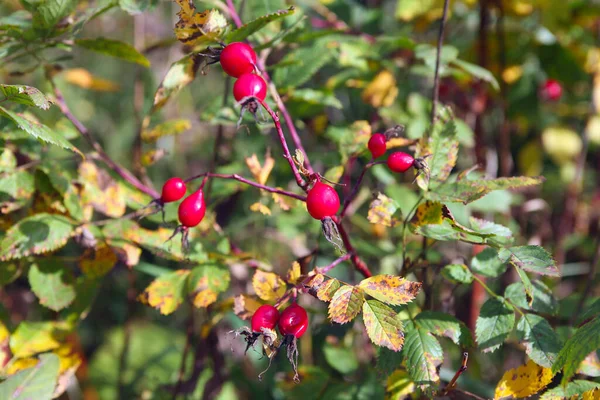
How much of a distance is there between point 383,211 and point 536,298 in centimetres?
28

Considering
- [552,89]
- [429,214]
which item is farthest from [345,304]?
[552,89]

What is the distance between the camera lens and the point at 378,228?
1.53 metres

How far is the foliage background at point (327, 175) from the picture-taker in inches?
39.0

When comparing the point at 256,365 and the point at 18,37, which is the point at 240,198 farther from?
the point at 18,37

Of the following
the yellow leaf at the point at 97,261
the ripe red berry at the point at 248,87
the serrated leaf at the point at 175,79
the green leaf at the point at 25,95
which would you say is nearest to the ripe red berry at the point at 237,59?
the ripe red berry at the point at 248,87

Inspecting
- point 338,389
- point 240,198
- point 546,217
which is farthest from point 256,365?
point 546,217

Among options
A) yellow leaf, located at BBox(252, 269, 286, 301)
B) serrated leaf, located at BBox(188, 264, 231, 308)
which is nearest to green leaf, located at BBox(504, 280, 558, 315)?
yellow leaf, located at BBox(252, 269, 286, 301)

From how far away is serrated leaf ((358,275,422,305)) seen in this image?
2.28 ft

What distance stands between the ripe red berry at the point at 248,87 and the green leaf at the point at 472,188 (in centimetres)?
30

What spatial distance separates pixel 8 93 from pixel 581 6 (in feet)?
5.00

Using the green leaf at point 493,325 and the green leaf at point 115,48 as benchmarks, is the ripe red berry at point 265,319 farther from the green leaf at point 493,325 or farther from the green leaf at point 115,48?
the green leaf at point 115,48

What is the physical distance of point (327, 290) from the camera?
0.69m

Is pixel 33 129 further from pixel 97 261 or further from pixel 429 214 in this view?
pixel 429 214

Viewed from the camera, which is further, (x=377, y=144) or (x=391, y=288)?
(x=377, y=144)
